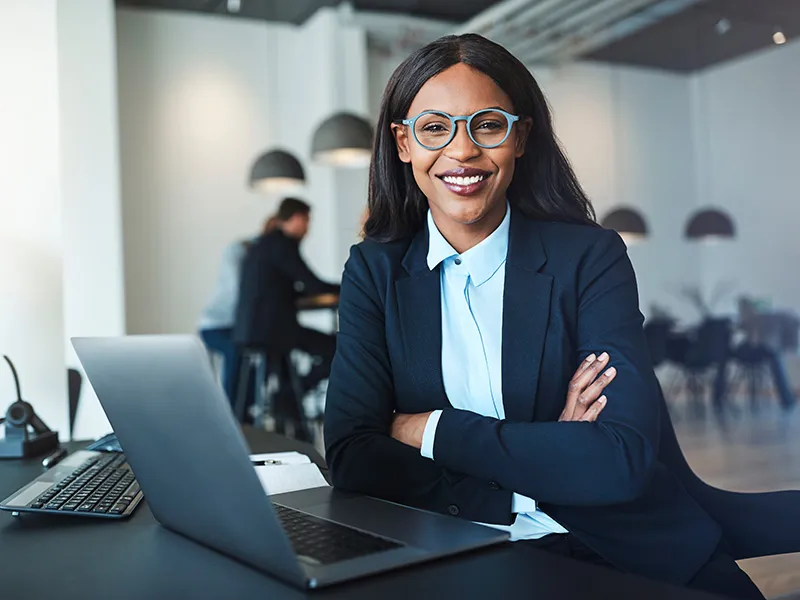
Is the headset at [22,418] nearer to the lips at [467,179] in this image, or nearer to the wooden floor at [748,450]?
the lips at [467,179]

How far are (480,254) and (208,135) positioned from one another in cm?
662

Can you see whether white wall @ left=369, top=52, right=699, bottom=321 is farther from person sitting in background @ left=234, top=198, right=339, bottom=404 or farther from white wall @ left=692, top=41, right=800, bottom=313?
person sitting in background @ left=234, top=198, right=339, bottom=404

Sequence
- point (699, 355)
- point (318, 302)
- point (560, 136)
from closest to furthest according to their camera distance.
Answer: point (560, 136)
point (318, 302)
point (699, 355)

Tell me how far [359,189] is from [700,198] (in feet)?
10.2

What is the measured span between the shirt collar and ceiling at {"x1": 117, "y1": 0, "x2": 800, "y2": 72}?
4.39 metres

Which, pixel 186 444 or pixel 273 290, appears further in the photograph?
pixel 273 290

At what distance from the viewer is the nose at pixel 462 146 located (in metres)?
1.32

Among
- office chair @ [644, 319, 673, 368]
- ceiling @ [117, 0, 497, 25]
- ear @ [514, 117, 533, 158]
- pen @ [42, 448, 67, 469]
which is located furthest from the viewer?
ceiling @ [117, 0, 497, 25]

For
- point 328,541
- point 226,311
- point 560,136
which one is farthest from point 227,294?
point 328,541

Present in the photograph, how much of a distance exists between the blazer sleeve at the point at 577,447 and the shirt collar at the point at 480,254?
9.0 inches

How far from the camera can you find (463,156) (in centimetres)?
132

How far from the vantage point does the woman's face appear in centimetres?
133

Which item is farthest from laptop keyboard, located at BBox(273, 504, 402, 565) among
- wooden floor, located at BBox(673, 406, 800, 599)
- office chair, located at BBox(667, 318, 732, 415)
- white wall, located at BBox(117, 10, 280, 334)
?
white wall, located at BBox(117, 10, 280, 334)

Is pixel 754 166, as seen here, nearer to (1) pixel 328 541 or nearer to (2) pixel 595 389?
(2) pixel 595 389
